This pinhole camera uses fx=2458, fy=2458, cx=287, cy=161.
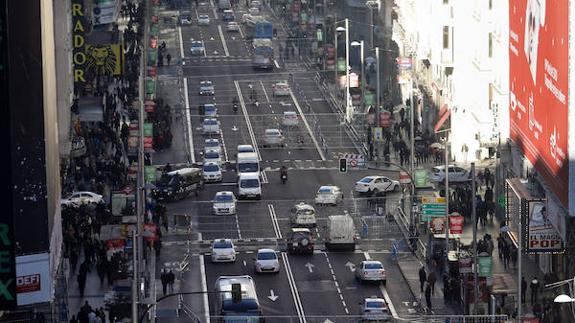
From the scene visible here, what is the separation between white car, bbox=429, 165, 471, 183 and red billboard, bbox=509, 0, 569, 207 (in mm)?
20409

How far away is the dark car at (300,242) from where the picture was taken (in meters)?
134

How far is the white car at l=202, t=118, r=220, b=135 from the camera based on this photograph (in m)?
178

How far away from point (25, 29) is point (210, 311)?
2226cm

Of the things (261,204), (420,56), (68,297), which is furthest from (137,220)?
(420,56)

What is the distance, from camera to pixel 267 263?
130 meters

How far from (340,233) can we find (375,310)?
19838 millimetres

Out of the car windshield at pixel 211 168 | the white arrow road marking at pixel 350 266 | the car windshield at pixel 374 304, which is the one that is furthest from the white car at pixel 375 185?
the car windshield at pixel 374 304

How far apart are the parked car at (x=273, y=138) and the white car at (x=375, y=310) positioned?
56.4m

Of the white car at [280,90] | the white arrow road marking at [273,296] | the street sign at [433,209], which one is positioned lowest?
the white car at [280,90]

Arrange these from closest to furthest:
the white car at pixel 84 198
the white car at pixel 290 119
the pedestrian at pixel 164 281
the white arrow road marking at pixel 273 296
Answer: the white arrow road marking at pixel 273 296 < the pedestrian at pixel 164 281 < the white car at pixel 84 198 < the white car at pixel 290 119

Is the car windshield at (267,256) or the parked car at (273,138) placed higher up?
the car windshield at (267,256)

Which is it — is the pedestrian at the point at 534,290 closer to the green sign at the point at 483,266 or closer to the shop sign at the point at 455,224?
the green sign at the point at 483,266

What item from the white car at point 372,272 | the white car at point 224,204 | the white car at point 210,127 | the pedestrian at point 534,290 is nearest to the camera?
the pedestrian at point 534,290

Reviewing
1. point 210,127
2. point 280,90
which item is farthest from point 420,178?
point 280,90
